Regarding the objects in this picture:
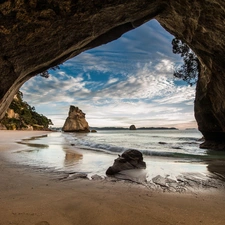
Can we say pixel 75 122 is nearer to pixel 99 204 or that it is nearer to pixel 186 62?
pixel 186 62

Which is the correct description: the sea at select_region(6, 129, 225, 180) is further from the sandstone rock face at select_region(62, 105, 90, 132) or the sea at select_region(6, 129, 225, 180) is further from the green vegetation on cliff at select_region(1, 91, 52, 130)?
the sandstone rock face at select_region(62, 105, 90, 132)

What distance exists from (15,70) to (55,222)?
3608 mm

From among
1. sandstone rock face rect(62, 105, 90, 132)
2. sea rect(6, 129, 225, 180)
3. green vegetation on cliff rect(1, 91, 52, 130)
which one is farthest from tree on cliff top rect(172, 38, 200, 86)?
sandstone rock face rect(62, 105, 90, 132)

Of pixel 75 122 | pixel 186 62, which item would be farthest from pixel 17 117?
pixel 186 62

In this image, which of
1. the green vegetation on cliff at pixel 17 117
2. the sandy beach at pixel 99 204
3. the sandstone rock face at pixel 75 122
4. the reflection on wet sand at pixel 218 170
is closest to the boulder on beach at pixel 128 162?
the sandy beach at pixel 99 204

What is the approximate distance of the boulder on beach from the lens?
7448mm

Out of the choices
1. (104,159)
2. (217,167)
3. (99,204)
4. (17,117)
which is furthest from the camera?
(17,117)

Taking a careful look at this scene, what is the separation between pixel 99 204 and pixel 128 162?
178 inches

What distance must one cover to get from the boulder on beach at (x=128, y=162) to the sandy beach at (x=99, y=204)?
1.69 m

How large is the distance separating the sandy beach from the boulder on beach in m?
1.69

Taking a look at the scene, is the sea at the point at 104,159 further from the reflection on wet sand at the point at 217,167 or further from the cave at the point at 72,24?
the cave at the point at 72,24

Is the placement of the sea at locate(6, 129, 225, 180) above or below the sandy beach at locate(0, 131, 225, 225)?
below

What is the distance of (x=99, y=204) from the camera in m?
3.87

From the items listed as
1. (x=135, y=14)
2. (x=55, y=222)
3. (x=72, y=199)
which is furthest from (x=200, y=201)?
(x=135, y=14)
